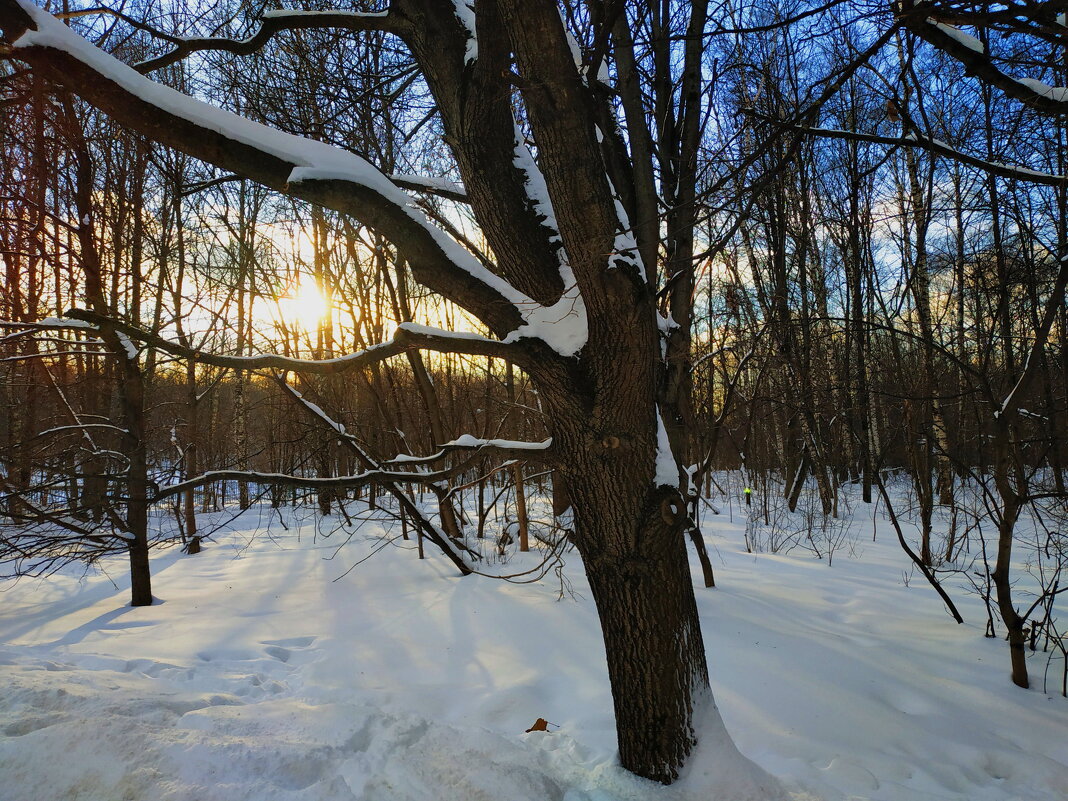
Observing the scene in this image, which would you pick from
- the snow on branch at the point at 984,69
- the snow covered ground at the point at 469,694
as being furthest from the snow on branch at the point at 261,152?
the snow on branch at the point at 984,69

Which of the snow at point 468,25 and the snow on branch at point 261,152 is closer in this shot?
the snow on branch at point 261,152

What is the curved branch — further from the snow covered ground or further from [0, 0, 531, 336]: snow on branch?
the snow covered ground

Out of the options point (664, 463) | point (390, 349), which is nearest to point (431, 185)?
point (390, 349)

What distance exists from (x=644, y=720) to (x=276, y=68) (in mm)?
5613

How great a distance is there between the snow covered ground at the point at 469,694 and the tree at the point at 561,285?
19.1 inches

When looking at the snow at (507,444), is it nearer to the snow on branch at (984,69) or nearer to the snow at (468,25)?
the snow at (468,25)

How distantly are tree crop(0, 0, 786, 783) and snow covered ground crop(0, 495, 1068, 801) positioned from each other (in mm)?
484

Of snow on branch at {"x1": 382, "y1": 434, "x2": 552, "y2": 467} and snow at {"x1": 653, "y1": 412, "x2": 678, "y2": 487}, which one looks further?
snow on branch at {"x1": 382, "y1": 434, "x2": 552, "y2": 467}

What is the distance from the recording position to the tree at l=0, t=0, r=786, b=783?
203 cm

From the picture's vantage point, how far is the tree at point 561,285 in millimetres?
2031

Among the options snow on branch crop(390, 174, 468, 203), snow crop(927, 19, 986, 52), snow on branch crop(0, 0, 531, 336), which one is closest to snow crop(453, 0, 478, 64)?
snow on branch crop(0, 0, 531, 336)

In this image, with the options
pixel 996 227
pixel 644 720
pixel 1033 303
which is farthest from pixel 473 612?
pixel 996 227

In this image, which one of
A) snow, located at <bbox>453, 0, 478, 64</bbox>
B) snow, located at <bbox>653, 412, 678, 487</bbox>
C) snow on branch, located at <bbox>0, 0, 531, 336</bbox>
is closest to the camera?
snow on branch, located at <bbox>0, 0, 531, 336</bbox>

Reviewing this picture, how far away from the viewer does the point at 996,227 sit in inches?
233
